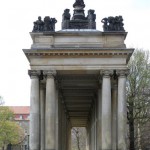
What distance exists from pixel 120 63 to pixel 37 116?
8.48m

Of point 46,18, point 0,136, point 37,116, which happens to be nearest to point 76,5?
point 46,18

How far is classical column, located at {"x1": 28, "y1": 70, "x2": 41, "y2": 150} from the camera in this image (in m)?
36.4

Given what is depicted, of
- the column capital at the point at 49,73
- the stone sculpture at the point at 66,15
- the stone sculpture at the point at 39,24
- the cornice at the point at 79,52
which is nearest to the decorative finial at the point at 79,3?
the stone sculpture at the point at 66,15

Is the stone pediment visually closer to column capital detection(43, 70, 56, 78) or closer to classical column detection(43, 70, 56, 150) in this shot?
column capital detection(43, 70, 56, 78)

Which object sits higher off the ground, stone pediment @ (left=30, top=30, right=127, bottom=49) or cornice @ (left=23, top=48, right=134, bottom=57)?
stone pediment @ (left=30, top=30, right=127, bottom=49)

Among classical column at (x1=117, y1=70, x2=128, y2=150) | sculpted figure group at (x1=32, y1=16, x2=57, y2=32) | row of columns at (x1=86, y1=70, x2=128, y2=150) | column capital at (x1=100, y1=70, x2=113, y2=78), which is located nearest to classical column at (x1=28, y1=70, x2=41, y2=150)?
sculpted figure group at (x1=32, y1=16, x2=57, y2=32)

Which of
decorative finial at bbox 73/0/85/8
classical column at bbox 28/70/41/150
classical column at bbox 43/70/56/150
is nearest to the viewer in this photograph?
classical column at bbox 43/70/56/150

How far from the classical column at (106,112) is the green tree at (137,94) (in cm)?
1746

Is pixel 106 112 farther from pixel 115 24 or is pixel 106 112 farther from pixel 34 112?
pixel 115 24

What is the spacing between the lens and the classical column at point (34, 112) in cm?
3641

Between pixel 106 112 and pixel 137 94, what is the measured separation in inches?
760

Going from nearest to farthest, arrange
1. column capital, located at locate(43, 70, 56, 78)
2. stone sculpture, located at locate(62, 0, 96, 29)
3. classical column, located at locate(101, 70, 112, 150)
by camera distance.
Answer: classical column, located at locate(101, 70, 112, 150) < column capital, located at locate(43, 70, 56, 78) < stone sculpture, located at locate(62, 0, 96, 29)

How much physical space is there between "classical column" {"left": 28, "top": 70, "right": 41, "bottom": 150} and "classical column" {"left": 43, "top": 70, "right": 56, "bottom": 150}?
0.87m

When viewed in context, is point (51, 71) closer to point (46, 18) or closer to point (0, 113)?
point (46, 18)
